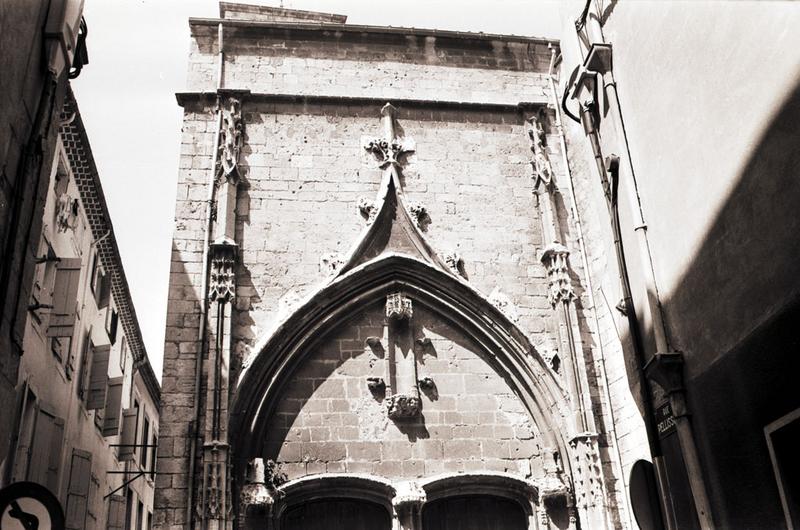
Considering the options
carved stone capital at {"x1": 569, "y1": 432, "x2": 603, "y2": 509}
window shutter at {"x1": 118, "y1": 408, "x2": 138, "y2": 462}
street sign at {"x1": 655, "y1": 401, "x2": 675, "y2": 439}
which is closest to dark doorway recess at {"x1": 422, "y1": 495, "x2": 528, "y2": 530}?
carved stone capital at {"x1": 569, "y1": 432, "x2": 603, "y2": 509}

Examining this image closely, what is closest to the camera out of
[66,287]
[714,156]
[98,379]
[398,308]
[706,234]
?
[714,156]

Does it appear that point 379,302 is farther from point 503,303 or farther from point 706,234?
point 706,234

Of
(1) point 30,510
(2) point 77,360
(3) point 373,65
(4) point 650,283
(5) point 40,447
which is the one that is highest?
(3) point 373,65

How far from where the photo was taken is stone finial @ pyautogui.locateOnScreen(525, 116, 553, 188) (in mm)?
11492

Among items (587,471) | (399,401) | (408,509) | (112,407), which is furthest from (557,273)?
(112,407)

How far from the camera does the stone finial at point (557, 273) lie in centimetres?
1066

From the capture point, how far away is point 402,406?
9852mm

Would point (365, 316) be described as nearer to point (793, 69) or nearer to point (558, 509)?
point (558, 509)

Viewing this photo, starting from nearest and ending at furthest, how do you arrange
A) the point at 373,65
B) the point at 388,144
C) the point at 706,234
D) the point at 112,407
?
the point at 706,234, the point at 388,144, the point at 373,65, the point at 112,407

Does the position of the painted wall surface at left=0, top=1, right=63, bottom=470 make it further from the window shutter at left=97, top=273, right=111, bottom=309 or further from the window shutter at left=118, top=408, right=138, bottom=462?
the window shutter at left=118, top=408, right=138, bottom=462

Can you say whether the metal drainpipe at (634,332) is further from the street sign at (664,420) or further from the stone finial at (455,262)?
the stone finial at (455,262)

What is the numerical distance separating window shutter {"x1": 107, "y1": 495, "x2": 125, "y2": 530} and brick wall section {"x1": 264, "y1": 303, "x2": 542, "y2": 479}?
10.2 meters

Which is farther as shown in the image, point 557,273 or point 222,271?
point 557,273

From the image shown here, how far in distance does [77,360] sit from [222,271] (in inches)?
254
